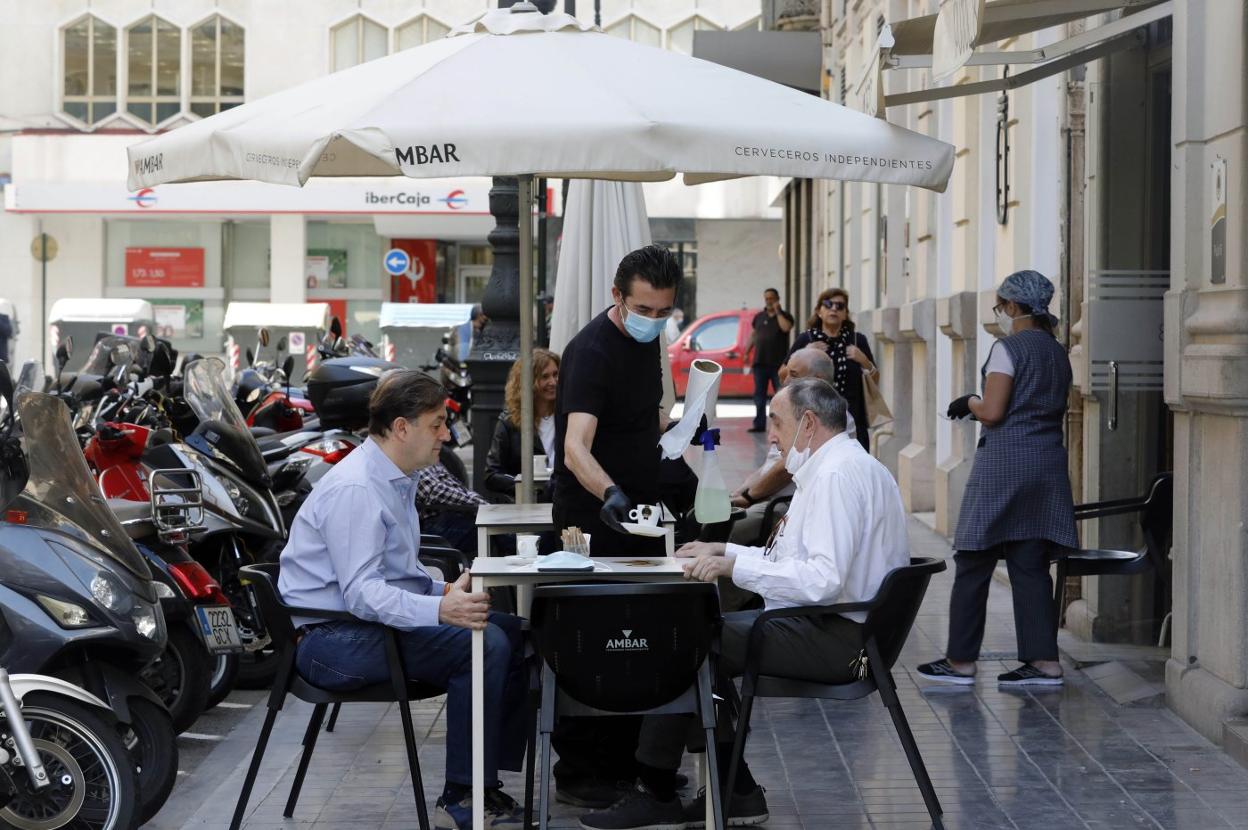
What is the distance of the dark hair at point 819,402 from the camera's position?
5508mm

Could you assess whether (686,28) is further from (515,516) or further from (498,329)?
(515,516)

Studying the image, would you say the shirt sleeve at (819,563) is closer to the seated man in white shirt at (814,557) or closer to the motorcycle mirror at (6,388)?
the seated man in white shirt at (814,557)

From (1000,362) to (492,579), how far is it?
334 centimetres

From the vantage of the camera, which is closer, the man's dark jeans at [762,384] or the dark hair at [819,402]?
the dark hair at [819,402]

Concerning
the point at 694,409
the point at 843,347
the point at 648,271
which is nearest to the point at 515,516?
the point at 694,409

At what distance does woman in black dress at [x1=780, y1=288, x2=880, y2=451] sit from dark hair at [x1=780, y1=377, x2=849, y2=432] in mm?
5770

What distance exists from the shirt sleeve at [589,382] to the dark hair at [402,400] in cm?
52

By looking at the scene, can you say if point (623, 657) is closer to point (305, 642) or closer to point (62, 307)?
point (305, 642)

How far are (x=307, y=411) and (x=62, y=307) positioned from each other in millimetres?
15358

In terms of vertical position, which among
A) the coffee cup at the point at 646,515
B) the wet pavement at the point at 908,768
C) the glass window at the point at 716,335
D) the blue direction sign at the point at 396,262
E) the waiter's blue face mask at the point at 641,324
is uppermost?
the blue direction sign at the point at 396,262

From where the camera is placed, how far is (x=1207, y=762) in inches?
252

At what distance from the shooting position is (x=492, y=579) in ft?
16.8

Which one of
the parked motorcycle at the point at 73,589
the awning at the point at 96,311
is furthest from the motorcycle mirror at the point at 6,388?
the awning at the point at 96,311

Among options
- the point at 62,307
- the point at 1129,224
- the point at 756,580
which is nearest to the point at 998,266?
the point at 1129,224
